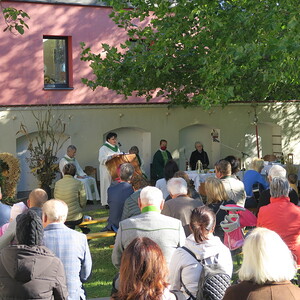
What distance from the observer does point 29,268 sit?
17.6ft

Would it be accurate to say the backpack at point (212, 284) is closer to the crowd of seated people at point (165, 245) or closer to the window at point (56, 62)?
the crowd of seated people at point (165, 245)

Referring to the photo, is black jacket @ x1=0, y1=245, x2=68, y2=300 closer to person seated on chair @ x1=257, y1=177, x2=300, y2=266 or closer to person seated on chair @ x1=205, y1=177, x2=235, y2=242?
person seated on chair @ x1=257, y1=177, x2=300, y2=266

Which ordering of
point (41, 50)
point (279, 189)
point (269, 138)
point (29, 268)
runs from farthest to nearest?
1. point (269, 138)
2. point (41, 50)
3. point (279, 189)
4. point (29, 268)

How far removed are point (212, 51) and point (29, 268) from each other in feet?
33.3

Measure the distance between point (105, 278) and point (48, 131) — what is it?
1039 centimetres

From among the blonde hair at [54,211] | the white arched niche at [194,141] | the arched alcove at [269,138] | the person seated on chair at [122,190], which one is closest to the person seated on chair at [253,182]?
the person seated on chair at [122,190]

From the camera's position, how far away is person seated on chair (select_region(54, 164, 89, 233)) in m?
11.5

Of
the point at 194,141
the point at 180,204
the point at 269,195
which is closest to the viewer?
the point at 180,204

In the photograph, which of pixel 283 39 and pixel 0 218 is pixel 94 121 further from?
pixel 0 218

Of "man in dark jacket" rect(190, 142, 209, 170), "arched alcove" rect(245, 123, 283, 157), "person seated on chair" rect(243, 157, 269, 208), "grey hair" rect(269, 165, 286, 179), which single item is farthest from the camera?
"arched alcove" rect(245, 123, 283, 157)

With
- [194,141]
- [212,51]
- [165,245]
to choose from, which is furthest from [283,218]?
[194,141]

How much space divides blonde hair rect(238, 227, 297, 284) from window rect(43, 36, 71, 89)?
1748 cm

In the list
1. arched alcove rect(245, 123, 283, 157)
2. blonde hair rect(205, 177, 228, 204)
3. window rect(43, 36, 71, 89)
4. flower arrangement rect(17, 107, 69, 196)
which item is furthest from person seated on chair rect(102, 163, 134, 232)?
arched alcove rect(245, 123, 283, 157)

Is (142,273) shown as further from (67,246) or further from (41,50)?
(41,50)
